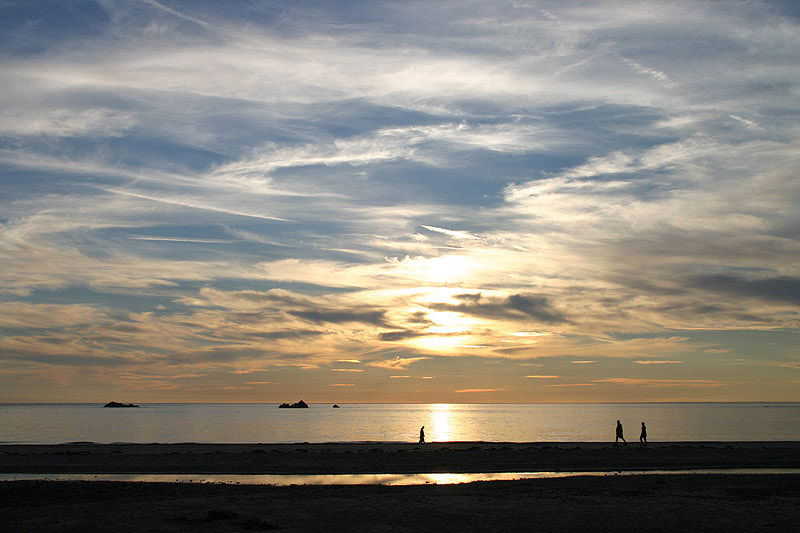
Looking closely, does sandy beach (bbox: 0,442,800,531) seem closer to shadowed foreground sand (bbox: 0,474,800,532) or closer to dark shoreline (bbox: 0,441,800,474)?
shadowed foreground sand (bbox: 0,474,800,532)

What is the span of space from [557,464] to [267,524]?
28.4 m

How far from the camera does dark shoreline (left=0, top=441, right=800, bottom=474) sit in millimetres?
43969

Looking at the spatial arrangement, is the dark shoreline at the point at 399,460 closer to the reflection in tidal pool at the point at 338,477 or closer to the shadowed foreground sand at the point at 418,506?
the reflection in tidal pool at the point at 338,477

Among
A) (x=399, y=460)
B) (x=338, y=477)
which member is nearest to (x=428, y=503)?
(x=338, y=477)

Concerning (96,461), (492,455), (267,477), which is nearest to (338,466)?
(267,477)

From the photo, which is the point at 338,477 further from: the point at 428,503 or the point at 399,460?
the point at 428,503

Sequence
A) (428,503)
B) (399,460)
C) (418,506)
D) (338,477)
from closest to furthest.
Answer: (418,506) < (428,503) < (338,477) < (399,460)

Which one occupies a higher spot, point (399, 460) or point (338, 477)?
point (399, 460)

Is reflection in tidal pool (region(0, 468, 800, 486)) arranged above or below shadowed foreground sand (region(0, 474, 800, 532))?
below

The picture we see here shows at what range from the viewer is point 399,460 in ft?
157

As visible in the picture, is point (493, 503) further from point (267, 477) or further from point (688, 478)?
point (267, 477)

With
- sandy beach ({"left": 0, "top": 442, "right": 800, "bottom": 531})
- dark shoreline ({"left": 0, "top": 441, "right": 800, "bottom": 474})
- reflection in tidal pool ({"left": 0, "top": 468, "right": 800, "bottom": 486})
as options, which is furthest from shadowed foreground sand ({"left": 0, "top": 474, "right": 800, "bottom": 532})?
dark shoreline ({"left": 0, "top": 441, "right": 800, "bottom": 474})

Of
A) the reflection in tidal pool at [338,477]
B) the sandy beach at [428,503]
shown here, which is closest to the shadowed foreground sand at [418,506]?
the sandy beach at [428,503]

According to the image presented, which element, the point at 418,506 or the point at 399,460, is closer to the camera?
the point at 418,506
